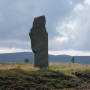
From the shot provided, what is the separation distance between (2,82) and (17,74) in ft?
9.36

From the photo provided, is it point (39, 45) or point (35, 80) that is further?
point (39, 45)

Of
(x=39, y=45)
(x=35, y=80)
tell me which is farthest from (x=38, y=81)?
(x=39, y=45)

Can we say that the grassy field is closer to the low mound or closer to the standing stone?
the low mound

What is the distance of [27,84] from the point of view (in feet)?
97.0

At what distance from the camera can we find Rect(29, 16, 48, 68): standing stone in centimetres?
4088

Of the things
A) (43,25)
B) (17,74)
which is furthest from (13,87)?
(43,25)

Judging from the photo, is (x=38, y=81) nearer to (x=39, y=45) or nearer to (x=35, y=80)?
(x=35, y=80)

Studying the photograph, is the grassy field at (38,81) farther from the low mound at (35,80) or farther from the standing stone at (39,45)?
the standing stone at (39,45)

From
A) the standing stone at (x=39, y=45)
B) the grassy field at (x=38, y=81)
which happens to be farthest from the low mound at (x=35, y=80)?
the standing stone at (x=39, y=45)

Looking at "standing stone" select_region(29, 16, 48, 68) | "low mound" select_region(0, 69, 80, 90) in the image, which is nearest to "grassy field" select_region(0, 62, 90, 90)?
A: "low mound" select_region(0, 69, 80, 90)

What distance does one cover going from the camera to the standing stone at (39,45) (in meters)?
40.9

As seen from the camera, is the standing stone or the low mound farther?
the standing stone

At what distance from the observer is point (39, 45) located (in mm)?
40969

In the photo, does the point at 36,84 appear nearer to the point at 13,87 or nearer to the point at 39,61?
the point at 13,87
